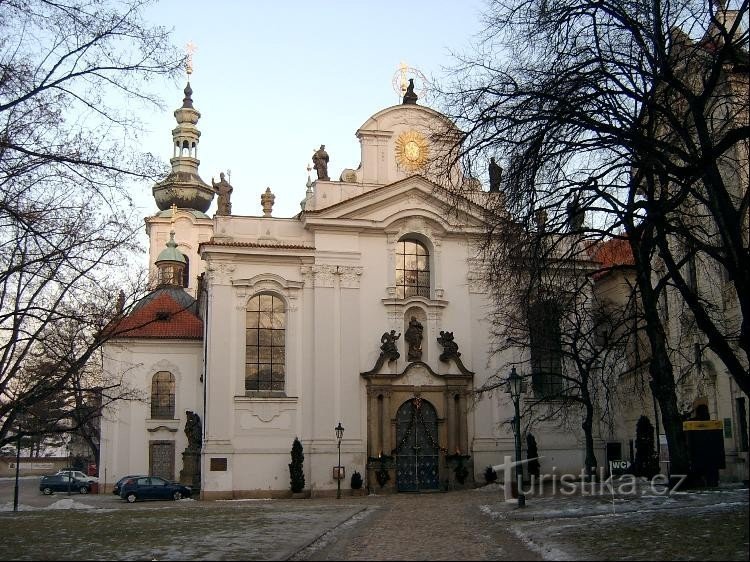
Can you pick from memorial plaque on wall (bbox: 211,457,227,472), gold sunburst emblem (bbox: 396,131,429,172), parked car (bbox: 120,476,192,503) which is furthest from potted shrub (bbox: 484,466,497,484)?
gold sunburst emblem (bbox: 396,131,429,172)

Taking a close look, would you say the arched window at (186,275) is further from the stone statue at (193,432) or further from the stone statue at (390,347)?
the stone statue at (390,347)

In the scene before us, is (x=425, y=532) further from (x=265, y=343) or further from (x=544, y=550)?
(x=265, y=343)

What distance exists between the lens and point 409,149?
3847 cm

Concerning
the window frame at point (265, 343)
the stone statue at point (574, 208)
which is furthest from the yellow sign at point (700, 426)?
the window frame at point (265, 343)

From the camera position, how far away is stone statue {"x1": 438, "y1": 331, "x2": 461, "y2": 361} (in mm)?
37156

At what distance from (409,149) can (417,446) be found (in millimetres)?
12463

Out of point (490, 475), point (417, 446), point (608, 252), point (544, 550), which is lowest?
point (544, 550)

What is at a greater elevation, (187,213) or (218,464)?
(187,213)

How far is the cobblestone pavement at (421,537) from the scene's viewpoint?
13664 millimetres

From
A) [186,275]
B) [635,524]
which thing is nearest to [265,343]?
[635,524]

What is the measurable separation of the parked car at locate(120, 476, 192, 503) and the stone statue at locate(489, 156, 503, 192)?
25024mm

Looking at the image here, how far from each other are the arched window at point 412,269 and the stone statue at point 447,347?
211cm

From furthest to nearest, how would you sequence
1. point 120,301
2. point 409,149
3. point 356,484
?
point 409,149 → point 356,484 → point 120,301

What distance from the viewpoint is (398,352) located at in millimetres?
36875
